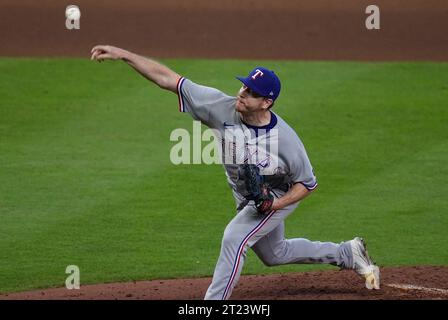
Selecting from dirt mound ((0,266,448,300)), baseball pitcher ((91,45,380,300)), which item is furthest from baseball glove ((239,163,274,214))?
dirt mound ((0,266,448,300))

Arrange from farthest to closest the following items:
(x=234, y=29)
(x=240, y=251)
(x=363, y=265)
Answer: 1. (x=234, y=29)
2. (x=363, y=265)
3. (x=240, y=251)

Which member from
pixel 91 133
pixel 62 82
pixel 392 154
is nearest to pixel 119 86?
pixel 62 82

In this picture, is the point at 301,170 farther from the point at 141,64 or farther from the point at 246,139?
the point at 141,64

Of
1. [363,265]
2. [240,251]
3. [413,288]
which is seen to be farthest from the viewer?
[413,288]

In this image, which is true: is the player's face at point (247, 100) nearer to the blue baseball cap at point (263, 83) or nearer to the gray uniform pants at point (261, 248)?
the blue baseball cap at point (263, 83)

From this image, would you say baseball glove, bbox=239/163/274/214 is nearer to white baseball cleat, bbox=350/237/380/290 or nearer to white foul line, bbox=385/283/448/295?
white baseball cleat, bbox=350/237/380/290

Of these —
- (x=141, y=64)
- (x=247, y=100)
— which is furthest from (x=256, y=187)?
(x=141, y=64)
